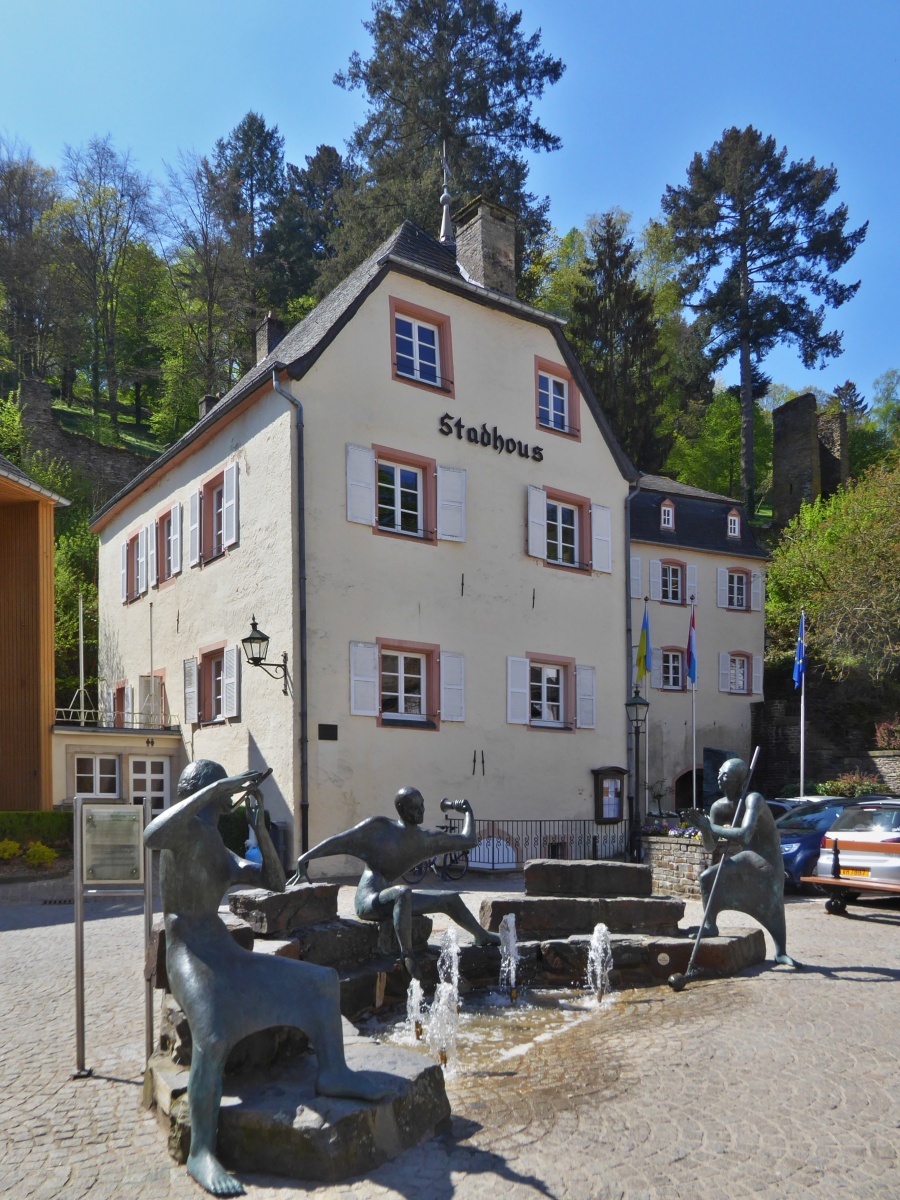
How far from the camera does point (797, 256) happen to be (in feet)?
153

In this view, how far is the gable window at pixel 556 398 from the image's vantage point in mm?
21281

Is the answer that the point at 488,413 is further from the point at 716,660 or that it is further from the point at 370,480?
the point at 716,660

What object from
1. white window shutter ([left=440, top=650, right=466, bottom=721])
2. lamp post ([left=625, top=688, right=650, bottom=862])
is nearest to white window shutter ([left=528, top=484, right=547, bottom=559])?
white window shutter ([left=440, top=650, right=466, bottom=721])

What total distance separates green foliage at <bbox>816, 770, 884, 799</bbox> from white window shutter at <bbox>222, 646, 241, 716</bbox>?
16.2 m

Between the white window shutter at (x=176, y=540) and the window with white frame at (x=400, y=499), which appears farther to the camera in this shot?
the white window shutter at (x=176, y=540)

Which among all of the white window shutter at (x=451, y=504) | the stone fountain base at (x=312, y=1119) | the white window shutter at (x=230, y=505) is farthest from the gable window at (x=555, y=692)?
the stone fountain base at (x=312, y=1119)

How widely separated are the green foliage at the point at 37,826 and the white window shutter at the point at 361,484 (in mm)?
6447

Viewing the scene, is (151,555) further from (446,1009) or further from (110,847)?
(110,847)

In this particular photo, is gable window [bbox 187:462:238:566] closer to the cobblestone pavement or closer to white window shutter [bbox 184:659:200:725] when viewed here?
white window shutter [bbox 184:659:200:725]

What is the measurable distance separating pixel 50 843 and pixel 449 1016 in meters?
10.6

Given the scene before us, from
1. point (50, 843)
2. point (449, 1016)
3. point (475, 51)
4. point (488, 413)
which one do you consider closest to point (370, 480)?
point (488, 413)

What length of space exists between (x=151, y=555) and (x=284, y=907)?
1619 centimetres

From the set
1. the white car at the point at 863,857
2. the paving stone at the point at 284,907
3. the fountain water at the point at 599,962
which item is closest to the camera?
the paving stone at the point at 284,907

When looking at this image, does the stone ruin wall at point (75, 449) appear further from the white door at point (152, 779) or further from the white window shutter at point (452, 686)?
the white window shutter at point (452, 686)
